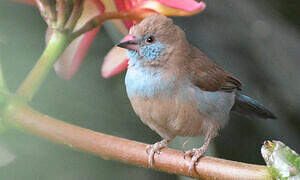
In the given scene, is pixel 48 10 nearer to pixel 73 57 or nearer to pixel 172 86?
pixel 73 57

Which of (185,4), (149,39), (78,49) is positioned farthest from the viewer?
(149,39)

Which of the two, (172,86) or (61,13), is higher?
(61,13)

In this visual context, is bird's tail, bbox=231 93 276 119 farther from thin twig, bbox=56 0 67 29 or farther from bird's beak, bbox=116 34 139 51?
thin twig, bbox=56 0 67 29

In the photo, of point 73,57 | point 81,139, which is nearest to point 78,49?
point 73,57

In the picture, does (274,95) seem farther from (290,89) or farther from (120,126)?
(120,126)

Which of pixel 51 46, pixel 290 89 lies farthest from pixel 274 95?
pixel 51 46

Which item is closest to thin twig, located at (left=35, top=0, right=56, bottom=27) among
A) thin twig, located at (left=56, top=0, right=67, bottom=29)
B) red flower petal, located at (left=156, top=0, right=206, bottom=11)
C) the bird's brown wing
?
thin twig, located at (left=56, top=0, right=67, bottom=29)
